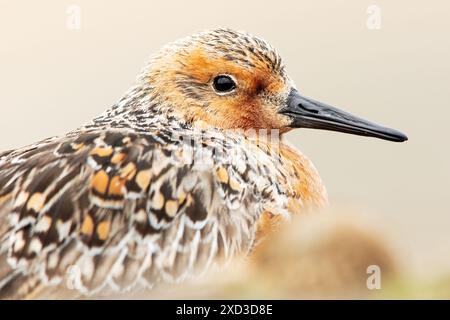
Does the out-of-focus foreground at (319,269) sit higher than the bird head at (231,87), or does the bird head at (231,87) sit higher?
the bird head at (231,87)

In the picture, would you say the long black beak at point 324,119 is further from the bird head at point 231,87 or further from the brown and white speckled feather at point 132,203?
the brown and white speckled feather at point 132,203

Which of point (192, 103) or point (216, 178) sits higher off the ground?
point (192, 103)

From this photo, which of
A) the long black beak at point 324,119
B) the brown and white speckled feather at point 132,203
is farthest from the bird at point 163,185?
the long black beak at point 324,119

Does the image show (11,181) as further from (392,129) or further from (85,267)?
(392,129)

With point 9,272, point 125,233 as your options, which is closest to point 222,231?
point 125,233

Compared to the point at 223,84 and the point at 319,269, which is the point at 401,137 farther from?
the point at 319,269
